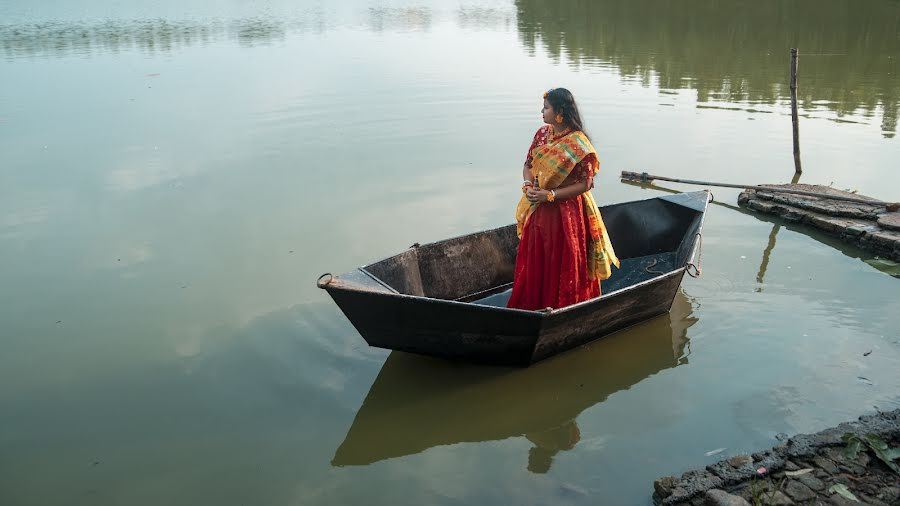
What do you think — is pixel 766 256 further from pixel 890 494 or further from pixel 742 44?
pixel 742 44

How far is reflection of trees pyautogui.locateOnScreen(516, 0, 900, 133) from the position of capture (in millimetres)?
12672

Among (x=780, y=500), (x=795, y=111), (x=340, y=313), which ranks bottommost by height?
(x=780, y=500)

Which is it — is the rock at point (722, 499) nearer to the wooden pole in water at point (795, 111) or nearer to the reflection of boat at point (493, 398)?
the reflection of boat at point (493, 398)

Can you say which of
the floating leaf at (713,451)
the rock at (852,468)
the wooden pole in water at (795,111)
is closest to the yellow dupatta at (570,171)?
the floating leaf at (713,451)

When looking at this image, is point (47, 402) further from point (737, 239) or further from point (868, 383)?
point (737, 239)

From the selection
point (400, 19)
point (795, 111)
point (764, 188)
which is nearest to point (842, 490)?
point (764, 188)

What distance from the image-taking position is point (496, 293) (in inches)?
210

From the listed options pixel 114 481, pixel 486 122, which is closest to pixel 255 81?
pixel 486 122

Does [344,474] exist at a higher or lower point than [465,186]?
lower

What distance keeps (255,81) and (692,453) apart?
1182cm

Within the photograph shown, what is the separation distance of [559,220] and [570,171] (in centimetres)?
33

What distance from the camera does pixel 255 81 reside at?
13578 mm

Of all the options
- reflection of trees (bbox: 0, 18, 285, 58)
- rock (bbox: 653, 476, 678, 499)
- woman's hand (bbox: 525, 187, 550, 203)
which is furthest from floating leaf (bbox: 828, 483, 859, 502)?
reflection of trees (bbox: 0, 18, 285, 58)

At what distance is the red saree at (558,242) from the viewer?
4250 millimetres
